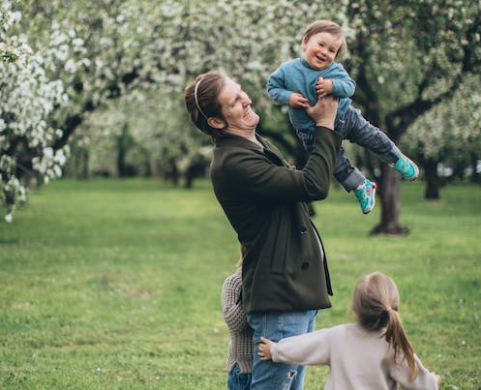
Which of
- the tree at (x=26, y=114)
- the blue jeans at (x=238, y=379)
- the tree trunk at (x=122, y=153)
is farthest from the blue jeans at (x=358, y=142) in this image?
the tree trunk at (x=122, y=153)

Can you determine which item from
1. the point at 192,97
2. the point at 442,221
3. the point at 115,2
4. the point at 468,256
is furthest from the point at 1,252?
the point at 442,221

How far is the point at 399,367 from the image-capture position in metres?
3.65

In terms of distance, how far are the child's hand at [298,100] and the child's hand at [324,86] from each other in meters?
0.08

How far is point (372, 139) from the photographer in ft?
13.8

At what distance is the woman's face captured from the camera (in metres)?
3.67

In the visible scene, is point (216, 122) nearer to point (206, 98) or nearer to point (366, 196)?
point (206, 98)

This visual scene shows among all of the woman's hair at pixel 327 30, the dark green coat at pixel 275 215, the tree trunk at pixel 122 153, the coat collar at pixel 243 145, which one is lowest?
the tree trunk at pixel 122 153

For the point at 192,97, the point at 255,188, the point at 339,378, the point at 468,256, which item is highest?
the point at 192,97

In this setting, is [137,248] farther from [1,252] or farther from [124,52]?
[124,52]

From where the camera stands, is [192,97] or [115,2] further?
[115,2]

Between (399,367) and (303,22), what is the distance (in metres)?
12.2

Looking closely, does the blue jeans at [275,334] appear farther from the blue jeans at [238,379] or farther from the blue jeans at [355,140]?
the blue jeans at [355,140]

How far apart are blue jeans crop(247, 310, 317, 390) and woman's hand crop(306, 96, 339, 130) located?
0.95m

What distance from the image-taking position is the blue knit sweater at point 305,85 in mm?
3781
